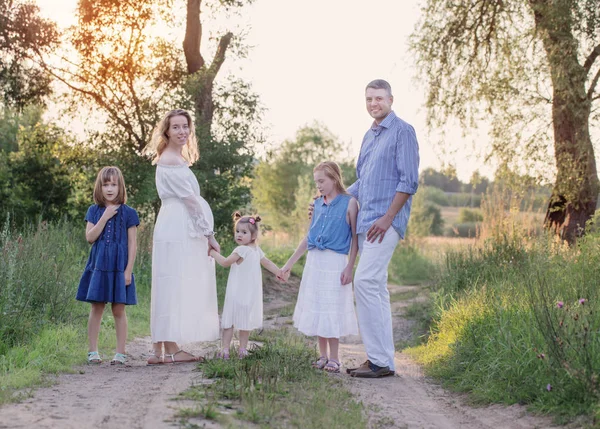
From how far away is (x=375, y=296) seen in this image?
654 centimetres

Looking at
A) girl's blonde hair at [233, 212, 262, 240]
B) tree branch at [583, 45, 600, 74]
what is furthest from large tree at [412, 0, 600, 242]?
girl's blonde hair at [233, 212, 262, 240]

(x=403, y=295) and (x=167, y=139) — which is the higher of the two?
(x=167, y=139)

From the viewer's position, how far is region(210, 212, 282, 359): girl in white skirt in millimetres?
6773

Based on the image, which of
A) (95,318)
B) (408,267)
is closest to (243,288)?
(95,318)

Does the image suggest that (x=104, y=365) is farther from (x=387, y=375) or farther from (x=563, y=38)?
(x=563, y=38)

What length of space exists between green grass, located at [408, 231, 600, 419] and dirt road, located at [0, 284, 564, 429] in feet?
0.70

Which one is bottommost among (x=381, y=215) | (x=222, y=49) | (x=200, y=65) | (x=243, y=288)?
(x=243, y=288)

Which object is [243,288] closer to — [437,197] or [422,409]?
[422,409]

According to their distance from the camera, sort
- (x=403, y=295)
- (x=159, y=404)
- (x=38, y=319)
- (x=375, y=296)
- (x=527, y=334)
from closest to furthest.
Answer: (x=159, y=404) → (x=527, y=334) → (x=375, y=296) → (x=38, y=319) → (x=403, y=295)

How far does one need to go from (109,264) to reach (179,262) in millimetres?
608

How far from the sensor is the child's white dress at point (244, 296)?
6770 mm

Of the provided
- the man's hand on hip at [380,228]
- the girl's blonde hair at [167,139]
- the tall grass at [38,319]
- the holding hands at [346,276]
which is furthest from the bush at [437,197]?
the man's hand on hip at [380,228]

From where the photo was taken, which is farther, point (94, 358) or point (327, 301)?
point (94, 358)

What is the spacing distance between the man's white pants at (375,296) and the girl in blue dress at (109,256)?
6.51 ft
